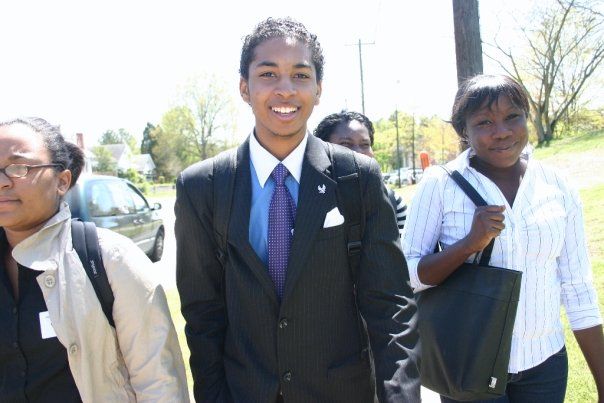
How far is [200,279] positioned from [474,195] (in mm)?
1211

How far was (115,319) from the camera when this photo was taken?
6.10 feet

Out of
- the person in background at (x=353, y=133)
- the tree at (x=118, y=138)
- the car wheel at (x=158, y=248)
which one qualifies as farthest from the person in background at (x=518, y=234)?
the tree at (x=118, y=138)

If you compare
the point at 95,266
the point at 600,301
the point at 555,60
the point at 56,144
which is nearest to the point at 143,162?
the point at 555,60

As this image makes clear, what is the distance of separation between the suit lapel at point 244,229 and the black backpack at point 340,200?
22 mm

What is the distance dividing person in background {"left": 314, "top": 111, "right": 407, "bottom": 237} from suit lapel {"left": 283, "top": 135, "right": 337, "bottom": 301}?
5.20ft

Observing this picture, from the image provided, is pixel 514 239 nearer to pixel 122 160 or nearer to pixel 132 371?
pixel 132 371

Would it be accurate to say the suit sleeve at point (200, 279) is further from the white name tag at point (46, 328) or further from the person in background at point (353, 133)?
the person in background at point (353, 133)

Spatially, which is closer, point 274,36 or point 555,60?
point 274,36

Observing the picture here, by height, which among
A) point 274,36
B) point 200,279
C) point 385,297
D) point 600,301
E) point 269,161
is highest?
point 274,36

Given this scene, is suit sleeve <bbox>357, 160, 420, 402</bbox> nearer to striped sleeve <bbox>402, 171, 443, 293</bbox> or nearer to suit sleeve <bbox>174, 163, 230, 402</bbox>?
striped sleeve <bbox>402, 171, 443, 293</bbox>

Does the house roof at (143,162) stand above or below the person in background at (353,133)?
below

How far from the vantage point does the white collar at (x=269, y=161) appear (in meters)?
1.91

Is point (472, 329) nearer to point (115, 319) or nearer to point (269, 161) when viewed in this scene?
point (269, 161)

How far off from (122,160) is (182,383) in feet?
298
